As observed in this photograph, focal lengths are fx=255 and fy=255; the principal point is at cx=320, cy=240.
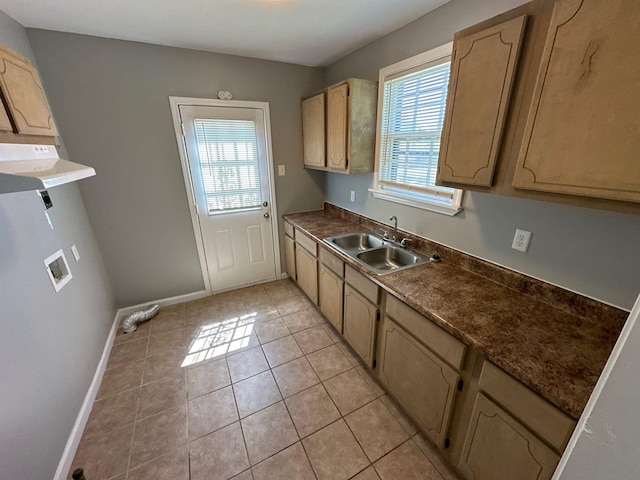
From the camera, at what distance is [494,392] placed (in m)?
1.02

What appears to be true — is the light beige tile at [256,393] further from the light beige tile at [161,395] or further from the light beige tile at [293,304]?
the light beige tile at [293,304]

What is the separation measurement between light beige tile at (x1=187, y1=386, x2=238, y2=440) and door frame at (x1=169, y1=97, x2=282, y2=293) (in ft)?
4.62

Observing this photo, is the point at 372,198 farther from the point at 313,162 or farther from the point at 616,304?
the point at 616,304

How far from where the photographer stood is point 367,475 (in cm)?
135

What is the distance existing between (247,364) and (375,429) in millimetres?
1059

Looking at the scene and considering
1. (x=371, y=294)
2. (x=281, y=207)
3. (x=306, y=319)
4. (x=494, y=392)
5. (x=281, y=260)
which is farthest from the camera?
(x=281, y=260)

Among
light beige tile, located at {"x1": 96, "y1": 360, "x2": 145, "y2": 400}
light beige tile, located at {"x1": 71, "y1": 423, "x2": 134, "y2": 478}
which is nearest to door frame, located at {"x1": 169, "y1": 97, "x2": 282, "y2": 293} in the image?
light beige tile, located at {"x1": 96, "y1": 360, "x2": 145, "y2": 400}

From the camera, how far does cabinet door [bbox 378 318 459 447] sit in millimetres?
1258

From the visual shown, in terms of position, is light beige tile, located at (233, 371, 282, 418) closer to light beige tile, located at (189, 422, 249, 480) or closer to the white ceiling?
light beige tile, located at (189, 422, 249, 480)

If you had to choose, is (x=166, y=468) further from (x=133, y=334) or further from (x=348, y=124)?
(x=348, y=124)

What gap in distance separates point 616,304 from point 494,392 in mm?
672

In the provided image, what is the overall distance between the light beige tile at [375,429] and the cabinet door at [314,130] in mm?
2104

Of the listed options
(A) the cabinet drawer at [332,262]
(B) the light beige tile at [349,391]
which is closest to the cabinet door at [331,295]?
(A) the cabinet drawer at [332,262]

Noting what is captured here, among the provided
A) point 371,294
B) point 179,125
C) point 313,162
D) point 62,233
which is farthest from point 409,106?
point 62,233
